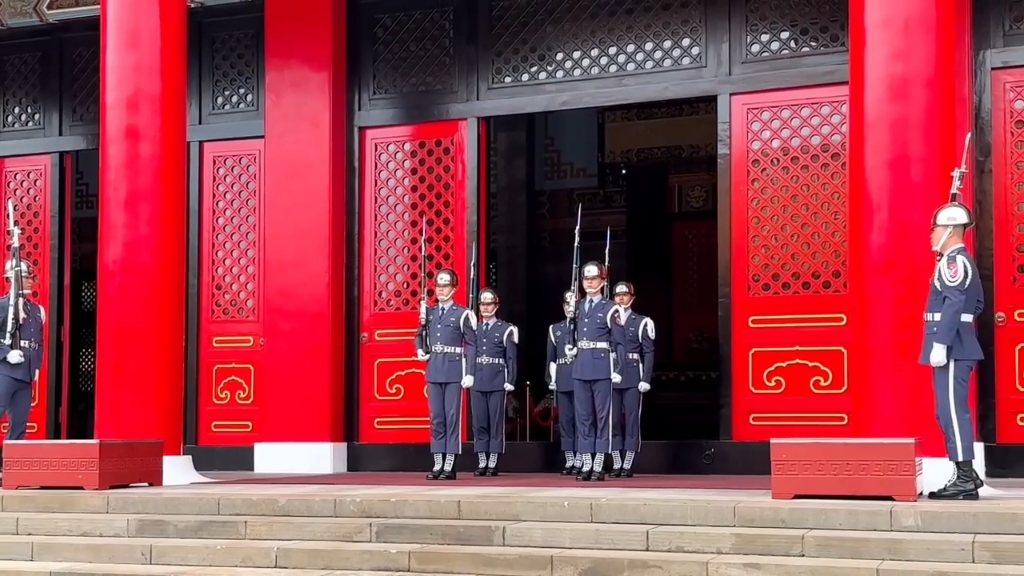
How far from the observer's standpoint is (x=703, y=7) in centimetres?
1119

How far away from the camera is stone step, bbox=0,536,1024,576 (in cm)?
649

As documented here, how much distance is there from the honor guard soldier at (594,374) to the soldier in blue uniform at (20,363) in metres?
4.14

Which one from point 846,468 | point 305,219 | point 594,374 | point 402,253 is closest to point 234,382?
point 305,219

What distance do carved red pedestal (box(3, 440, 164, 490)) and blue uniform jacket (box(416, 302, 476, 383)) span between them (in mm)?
→ 2204

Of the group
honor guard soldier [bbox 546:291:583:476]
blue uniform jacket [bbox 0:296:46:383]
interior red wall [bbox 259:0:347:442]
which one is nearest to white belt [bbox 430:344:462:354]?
honor guard soldier [bbox 546:291:583:476]

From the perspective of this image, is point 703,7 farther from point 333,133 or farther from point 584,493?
point 584,493

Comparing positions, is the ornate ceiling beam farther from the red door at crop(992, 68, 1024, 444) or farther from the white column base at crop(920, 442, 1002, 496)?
the white column base at crop(920, 442, 1002, 496)

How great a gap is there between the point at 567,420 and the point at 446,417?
124 centimetres

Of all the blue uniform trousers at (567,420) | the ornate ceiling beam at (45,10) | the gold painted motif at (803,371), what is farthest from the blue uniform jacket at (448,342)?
the ornate ceiling beam at (45,10)

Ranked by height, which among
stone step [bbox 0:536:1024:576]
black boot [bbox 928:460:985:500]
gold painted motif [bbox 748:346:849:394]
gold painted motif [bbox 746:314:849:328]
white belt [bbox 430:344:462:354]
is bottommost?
stone step [bbox 0:536:1024:576]

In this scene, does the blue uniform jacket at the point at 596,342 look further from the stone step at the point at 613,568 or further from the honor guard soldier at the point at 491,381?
the stone step at the point at 613,568

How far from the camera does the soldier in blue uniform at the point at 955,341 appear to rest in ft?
25.1

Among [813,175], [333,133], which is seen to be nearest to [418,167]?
[333,133]

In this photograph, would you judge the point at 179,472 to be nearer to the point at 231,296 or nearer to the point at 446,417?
the point at 446,417
